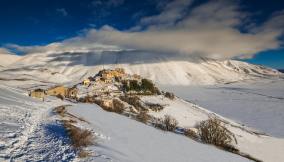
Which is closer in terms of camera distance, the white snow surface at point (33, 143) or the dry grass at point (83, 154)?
the white snow surface at point (33, 143)

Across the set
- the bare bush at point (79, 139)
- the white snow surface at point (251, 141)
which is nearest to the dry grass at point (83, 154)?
the bare bush at point (79, 139)

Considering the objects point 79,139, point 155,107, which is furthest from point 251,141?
point 79,139

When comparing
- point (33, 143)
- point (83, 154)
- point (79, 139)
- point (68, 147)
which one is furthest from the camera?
point (79, 139)

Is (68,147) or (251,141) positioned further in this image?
(251,141)

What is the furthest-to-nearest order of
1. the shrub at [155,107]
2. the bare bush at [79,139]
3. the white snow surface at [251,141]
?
the shrub at [155,107]
the white snow surface at [251,141]
the bare bush at [79,139]

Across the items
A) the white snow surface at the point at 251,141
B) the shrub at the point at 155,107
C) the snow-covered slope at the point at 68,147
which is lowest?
the white snow surface at the point at 251,141

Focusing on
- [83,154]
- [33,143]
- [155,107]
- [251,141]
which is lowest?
[251,141]

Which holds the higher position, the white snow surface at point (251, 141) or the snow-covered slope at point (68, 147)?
the snow-covered slope at point (68, 147)

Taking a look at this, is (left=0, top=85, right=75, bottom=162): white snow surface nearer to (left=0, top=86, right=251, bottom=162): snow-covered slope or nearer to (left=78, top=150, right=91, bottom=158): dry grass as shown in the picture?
(left=0, top=86, right=251, bottom=162): snow-covered slope

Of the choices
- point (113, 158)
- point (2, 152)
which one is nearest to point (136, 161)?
point (113, 158)

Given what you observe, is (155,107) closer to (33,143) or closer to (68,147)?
(33,143)

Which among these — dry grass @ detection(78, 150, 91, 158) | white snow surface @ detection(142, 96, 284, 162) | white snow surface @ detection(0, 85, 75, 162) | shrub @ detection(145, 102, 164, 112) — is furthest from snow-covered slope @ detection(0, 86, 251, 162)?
shrub @ detection(145, 102, 164, 112)

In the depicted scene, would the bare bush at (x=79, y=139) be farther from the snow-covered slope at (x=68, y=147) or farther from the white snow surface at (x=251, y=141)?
the white snow surface at (x=251, y=141)

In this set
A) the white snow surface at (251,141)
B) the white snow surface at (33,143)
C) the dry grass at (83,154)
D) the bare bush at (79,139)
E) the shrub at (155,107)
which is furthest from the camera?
the shrub at (155,107)
